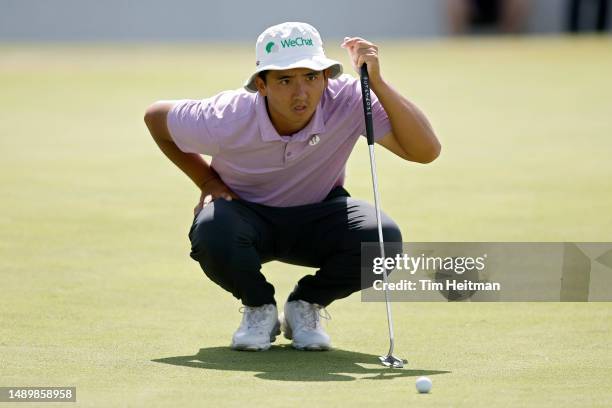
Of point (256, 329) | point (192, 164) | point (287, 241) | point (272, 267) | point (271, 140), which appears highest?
point (271, 140)

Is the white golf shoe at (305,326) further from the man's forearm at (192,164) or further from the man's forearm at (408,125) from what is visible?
the man's forearm at (408,125)

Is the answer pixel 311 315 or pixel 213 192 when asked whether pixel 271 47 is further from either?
pixel 311 315

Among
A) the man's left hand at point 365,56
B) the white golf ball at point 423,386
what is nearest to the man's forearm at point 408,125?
the man's left hand at point 365,56

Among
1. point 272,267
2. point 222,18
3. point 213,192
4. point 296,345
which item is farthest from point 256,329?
point 222,18

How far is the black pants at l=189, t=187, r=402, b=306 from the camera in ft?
19.5

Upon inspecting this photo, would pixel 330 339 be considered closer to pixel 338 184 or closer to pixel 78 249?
pixel 338 184

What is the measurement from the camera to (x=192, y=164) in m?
6.39

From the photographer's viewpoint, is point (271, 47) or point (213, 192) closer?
point (271, 47)

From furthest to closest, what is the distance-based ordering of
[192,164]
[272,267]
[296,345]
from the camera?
[272,267] < [192,164] < [296,345]

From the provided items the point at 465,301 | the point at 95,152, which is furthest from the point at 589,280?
the point at 95,152

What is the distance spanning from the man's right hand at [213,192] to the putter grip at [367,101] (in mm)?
774

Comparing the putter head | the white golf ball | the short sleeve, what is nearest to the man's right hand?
the short sleeve

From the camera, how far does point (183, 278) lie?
25.4ft
